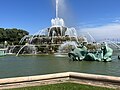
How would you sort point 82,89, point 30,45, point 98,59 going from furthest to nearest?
point 30,45
point 98,59
point 82,89

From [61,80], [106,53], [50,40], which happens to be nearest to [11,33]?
[50,40]

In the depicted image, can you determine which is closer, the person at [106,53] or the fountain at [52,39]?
the person at [106,53]

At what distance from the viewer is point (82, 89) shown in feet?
31.9

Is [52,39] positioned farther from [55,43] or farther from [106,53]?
[106,53]

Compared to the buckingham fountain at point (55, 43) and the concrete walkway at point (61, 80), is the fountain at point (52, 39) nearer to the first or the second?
the buckingham fountain at point (55, 43)

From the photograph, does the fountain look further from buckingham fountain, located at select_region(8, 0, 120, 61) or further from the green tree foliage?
the green tree foliage

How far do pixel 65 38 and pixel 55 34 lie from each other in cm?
525

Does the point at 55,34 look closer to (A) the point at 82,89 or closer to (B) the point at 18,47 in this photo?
(B) the point at 18,47

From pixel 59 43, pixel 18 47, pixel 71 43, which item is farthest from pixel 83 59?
pixel 18 47

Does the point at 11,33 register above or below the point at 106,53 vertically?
above

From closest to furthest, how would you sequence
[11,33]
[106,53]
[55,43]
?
1. [106,53]
2. [55,43]
3. [11,33]

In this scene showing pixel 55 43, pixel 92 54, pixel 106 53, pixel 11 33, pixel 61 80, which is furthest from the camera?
pixel 11 33

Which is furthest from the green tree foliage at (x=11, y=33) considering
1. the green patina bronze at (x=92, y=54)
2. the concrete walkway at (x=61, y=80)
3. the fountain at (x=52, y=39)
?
the concrete walkway at (x=61, y=80)

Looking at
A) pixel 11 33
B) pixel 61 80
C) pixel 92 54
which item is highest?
pixel 11 33
